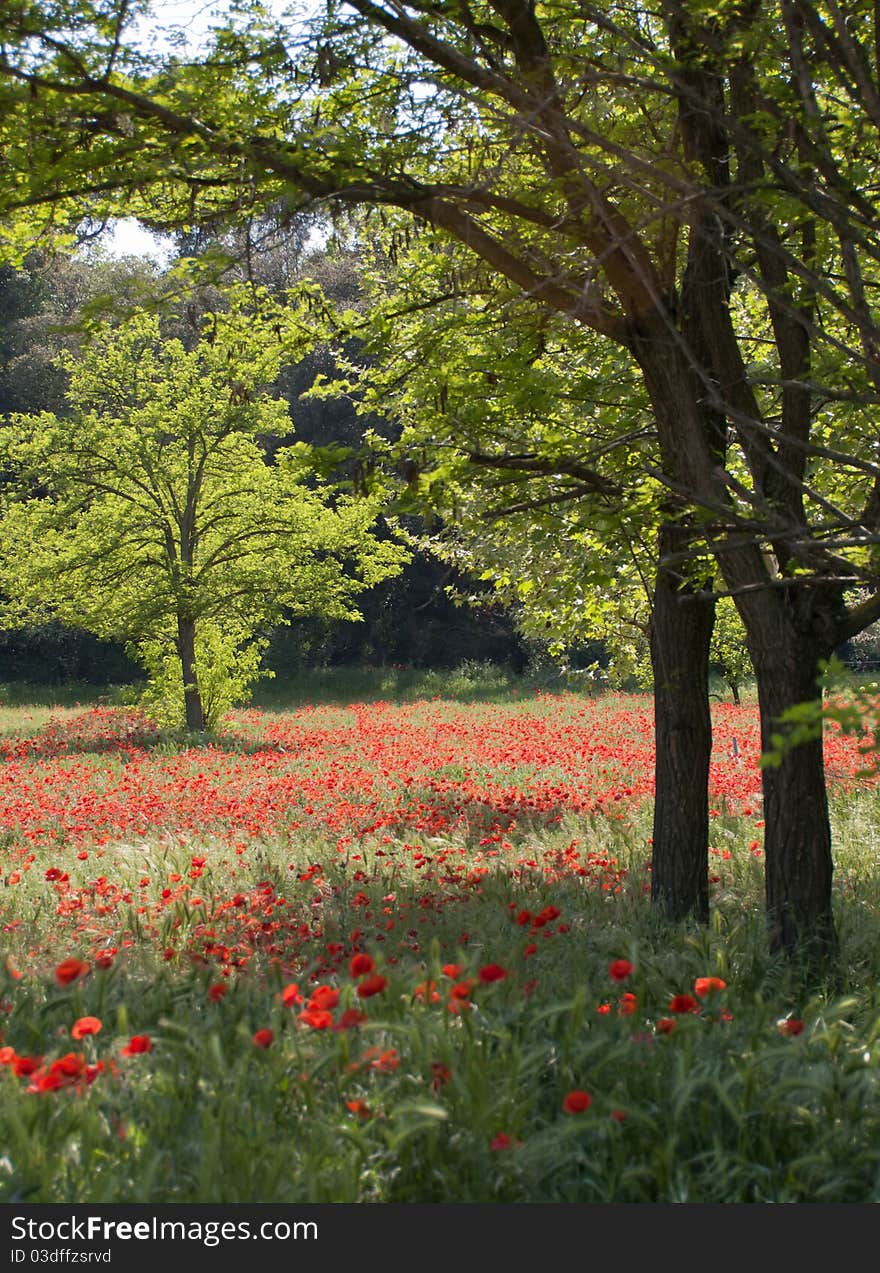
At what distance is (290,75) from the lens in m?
5.36

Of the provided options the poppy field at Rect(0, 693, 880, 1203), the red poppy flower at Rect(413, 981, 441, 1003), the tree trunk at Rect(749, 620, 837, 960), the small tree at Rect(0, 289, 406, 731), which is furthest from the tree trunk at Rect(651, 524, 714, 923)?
the small tree at Rect(0, 289, 406, 731)

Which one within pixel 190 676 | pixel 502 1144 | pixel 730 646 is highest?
pixel 730 646

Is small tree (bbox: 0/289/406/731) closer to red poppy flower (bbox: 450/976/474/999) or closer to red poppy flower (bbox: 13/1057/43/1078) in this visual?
red poppy flower (bbox: 450/976/474/999)

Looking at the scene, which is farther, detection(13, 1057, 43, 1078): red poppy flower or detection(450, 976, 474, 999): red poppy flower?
detection(450, 976, 474, 999): red poppy flower

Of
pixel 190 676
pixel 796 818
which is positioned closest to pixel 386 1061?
pixel 796 818

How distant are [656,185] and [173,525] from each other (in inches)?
701

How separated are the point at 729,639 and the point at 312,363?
23.3 m

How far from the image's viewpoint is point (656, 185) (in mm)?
5781

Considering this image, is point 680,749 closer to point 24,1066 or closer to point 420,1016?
point 420,1016

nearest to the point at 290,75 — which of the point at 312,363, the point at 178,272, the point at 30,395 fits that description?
the point at 178,272

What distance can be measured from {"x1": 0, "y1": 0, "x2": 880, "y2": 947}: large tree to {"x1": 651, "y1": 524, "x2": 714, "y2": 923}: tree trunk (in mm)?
21

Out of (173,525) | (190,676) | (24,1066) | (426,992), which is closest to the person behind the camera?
(24,1066)

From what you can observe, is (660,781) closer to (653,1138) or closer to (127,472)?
(653,1138)

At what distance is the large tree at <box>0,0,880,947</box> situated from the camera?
15.5 ft
